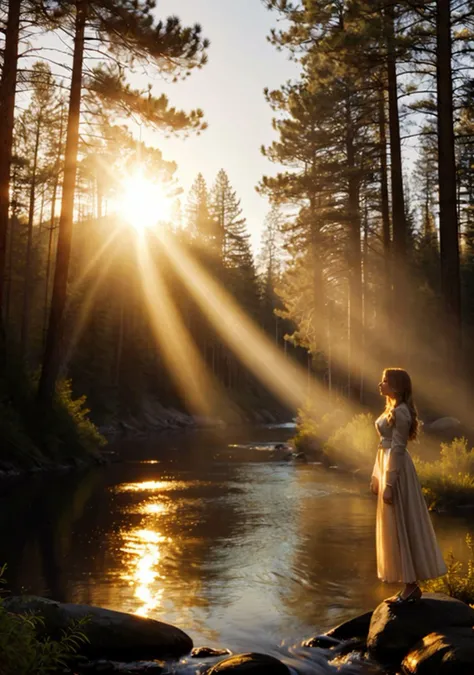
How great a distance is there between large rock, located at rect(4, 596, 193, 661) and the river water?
1.41 feet

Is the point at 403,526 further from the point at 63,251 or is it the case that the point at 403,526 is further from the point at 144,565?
the point at 63,251

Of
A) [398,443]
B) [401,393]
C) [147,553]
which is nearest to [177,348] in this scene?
[147,553]

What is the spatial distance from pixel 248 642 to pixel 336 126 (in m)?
28.5

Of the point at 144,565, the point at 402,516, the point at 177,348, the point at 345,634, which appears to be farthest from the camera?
the point at 177,348

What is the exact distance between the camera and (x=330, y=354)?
36.3 metres

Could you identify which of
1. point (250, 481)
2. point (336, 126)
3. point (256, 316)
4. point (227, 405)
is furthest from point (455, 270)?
point (256, 316)

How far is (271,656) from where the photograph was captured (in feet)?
20.5

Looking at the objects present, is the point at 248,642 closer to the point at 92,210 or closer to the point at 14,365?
the point at 14,365

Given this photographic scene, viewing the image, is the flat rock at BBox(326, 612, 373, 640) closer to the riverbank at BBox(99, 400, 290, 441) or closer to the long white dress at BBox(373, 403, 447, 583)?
the long white dress at BBox(373, 403, 447, 583)

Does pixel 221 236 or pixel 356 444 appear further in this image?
pixel 221 236

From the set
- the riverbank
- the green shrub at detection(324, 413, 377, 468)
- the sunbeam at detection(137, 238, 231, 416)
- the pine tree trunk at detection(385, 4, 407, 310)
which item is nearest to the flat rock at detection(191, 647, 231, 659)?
the green shrub at detection(324, 413, 377, 468)

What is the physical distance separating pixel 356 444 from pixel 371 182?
13.2m

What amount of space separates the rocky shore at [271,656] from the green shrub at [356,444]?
14693 mm

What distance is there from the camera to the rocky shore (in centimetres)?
603
